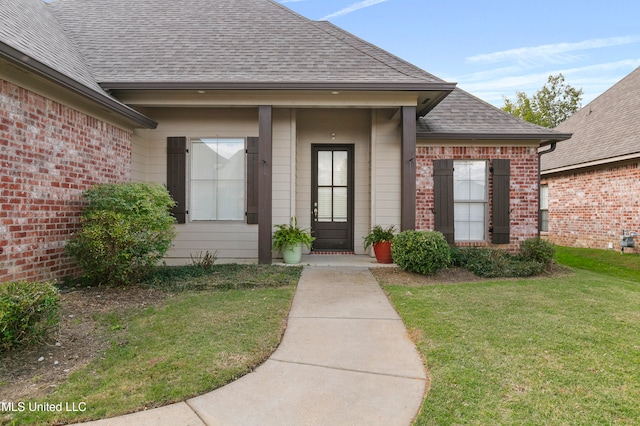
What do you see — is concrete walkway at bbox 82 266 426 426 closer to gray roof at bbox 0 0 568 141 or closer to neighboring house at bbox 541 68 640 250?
gray roof at bbox 0 0 568 141

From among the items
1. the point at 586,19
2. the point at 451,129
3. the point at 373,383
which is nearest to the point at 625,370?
the point at 373,383

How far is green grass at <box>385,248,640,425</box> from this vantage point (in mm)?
2156

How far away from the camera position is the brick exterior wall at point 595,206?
31.3ft

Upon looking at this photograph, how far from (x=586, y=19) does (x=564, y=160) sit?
1096cm

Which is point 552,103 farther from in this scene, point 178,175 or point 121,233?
point 121,233

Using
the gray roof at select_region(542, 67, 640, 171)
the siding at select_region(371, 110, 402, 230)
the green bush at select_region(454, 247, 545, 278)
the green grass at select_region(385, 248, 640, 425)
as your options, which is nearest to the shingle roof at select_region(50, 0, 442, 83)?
the siding at select_region(371, 110, 402, 230)

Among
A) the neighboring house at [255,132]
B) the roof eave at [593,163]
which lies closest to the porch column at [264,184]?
the neighboring house at [255,132]

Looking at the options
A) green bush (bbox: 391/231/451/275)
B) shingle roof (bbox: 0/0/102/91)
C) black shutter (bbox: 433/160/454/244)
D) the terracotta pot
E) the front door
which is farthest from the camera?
the front door

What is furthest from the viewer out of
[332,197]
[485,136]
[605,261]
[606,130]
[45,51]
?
[606,130]

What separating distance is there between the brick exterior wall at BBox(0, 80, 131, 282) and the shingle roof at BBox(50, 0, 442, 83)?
1.63 meters

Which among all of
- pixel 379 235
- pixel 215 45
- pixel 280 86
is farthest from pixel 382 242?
pixel 215 45

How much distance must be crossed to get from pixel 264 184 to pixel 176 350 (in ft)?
13.2

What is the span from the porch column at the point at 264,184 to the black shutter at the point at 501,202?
15.5ft

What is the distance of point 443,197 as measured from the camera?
7.95m
